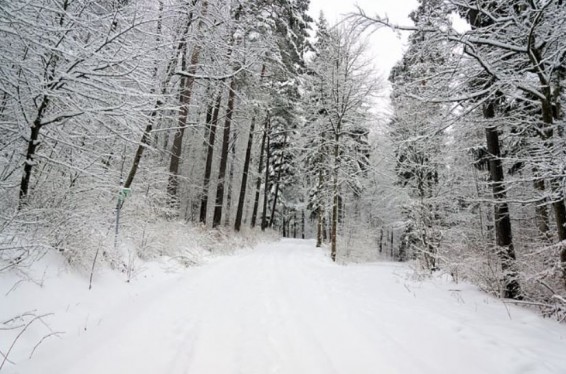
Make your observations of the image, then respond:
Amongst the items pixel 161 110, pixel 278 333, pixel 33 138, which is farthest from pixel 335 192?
pixel 33 138

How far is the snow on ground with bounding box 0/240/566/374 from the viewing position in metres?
2.54

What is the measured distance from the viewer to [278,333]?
3.28 metres

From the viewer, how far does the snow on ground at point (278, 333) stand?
8.34ft

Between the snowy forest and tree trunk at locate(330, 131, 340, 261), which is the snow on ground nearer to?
the snowy forest

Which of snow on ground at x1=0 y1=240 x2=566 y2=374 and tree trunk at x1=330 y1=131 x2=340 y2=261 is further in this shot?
tree trunk at x1=330 y1=131 x2=340 y2=261

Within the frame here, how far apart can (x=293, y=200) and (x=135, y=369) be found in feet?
100

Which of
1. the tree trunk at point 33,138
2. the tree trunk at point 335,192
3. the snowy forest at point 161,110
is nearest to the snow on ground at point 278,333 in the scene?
the snowy forest at point 161,110

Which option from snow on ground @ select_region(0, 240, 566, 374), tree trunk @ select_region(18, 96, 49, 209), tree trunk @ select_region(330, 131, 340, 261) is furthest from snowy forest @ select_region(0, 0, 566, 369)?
tree trunk @ select_region(330, 131, 340, 261)

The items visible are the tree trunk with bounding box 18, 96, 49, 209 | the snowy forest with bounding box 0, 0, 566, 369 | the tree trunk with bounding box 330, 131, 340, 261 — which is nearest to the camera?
the snowy forest with bounding box 0, 0, 566, 369

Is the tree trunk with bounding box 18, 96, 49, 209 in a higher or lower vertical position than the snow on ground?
higher

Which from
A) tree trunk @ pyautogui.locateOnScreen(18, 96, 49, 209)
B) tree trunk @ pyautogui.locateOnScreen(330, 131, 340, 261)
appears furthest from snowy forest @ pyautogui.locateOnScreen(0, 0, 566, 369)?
tree trunk @ pyautogui.locateOnScreen(330, 131, 340, 261)

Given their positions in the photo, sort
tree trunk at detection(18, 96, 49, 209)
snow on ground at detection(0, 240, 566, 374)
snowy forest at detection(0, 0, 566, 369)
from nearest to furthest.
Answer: snow on ground at detection(0, 240, 566, 374), snowy forest at detection(0, 0, 566, 369), tree trunk at detection(18, 96, 49, 209)

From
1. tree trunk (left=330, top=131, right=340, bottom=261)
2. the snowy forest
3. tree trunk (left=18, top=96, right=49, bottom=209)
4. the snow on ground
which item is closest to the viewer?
the snow on ground

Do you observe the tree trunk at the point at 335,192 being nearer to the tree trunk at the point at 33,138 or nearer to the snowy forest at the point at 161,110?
the snowy forest at the point at 161,110
